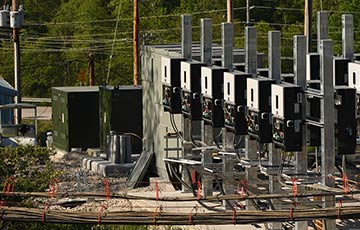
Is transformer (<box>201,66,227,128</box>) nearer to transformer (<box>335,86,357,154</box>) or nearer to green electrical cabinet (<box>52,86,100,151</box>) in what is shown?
transformer (<box>335,86,357,154</box>)

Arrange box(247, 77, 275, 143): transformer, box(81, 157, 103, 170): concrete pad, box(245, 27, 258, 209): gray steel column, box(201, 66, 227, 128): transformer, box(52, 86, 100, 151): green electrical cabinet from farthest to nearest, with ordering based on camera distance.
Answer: box(52, 86, 100, 151): green electrical cabinet
box(81, 157, 103, 170): concrete pad
box(201, 66, 227, 128): transformer
box(245, 27, 258, 209): gray steel column
box(247, 77, 275, 143): transformer

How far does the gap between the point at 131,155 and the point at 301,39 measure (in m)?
13.8

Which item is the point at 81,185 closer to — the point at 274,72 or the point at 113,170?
the point at 113,170

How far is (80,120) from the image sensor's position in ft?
141

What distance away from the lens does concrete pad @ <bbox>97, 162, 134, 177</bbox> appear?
125 ft

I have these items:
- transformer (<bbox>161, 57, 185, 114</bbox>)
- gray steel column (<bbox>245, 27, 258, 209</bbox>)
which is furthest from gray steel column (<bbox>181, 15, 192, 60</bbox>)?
gray steel column (<bbox>245, 27, 258, 209</bbox>)

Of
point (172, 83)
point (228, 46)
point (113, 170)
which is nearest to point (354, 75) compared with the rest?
point (228, 46)

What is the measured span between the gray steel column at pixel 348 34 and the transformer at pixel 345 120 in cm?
323

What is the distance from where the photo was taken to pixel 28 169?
106ft

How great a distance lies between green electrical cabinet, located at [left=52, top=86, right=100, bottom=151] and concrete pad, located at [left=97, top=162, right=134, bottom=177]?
14.7 ft

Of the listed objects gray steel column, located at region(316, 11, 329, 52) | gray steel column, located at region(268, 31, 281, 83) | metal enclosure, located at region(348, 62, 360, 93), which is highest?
gray steel column, located at region(316, 11, 329, 52)

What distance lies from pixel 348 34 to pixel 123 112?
38.4 ft

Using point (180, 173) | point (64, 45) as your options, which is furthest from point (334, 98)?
point (64, 45)

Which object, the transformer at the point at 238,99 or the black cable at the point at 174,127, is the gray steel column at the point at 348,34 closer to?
the transformer at the point at 238,99
